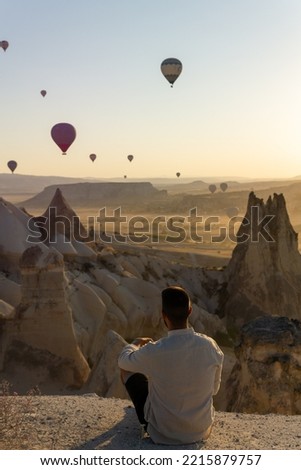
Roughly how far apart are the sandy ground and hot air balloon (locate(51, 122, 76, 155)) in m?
30.7

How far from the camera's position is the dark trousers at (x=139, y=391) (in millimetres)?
5504

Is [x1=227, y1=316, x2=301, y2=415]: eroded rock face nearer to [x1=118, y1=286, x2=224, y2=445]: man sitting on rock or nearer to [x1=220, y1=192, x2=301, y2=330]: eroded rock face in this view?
[x1=118, y1=286, x2=224, y2=445]: man sitting on rock

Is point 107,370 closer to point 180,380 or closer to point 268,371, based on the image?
point 268,371

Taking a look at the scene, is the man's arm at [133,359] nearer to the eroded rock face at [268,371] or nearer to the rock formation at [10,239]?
the eroded rock face at [268,371]

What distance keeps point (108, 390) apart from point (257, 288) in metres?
15.1

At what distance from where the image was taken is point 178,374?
5.09 meters

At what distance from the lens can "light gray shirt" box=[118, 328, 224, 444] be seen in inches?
199

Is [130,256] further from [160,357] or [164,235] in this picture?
[164,235]

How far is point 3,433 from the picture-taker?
5379 millimetres

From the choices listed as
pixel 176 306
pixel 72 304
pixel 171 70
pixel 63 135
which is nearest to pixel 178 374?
pixel 176 306

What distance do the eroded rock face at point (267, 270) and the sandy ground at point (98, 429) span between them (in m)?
19.5

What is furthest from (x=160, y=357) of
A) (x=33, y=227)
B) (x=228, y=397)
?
(x=33, y=227)

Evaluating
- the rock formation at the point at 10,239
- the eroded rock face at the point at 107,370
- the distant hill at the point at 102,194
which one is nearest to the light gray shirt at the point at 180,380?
the eroded rock face at the point at 107,370

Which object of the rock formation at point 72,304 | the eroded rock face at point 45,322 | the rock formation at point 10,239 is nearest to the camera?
the rock formation at point 72,304
